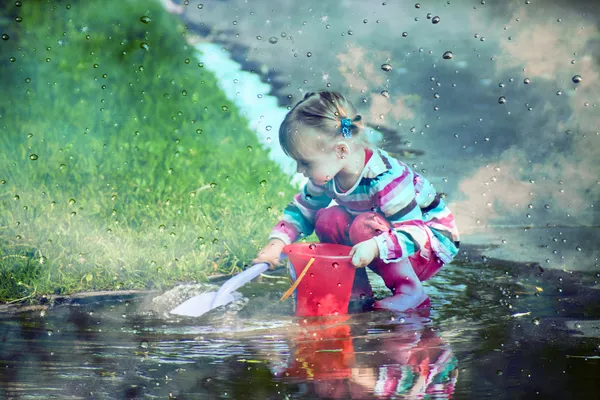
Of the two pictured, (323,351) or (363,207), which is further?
(363,207)

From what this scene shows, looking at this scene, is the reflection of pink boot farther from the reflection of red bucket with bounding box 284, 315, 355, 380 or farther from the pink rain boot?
the reflection of red bucket with bounding box 284, 315, 355, 380

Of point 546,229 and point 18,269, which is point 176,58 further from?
point 546,229

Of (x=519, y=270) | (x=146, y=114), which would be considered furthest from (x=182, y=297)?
(x=519, y=270)

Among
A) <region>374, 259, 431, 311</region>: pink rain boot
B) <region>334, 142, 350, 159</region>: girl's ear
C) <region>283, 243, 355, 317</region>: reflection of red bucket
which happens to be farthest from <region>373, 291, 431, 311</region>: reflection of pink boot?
<region>334, 142, 350, 159</region>: girl's ear

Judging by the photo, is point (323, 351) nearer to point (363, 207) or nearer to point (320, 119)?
point (363, 207)

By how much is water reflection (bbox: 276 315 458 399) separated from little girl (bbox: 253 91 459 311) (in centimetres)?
20

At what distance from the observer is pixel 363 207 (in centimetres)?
250

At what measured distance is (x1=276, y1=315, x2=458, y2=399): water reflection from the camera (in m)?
1.84

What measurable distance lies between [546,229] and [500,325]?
76 cm

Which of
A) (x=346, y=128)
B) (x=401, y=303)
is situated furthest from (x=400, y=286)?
(x=346, y=128)

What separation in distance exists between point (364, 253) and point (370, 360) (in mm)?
437

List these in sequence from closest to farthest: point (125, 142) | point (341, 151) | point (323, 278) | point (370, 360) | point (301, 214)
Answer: point (370, 360) < point (323, 278) < point (341, 151) < point (301, 214) < point (125, 142)

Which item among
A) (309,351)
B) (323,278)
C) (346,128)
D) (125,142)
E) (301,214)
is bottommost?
(309,351)

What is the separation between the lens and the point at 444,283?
2826 mm
